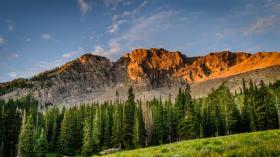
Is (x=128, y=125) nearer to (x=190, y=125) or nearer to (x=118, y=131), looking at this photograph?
(x=118, y=131)

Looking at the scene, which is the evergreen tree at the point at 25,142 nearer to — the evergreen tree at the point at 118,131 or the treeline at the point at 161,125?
the treeline at the point at 161,125

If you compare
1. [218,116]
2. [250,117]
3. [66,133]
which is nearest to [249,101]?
[250,117]

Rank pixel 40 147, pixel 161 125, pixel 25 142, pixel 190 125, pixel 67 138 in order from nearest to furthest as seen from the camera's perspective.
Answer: pixel 25 142, pixel 190 125, pixel 40 147, pixel 161 125, pixel 67 138

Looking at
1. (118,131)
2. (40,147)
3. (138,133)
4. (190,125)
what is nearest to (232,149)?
(190,125)

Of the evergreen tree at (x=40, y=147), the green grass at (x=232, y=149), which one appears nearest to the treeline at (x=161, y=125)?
the evergreen tree at (x=40, y=147)

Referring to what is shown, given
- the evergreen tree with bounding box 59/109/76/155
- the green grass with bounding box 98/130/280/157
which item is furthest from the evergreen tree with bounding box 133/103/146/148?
the green grass with bounding box 98/130/280/157

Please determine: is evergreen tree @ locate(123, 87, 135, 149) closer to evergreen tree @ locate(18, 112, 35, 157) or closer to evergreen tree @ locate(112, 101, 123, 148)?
evergreen tree @ locate(112, 101, 123, 148)

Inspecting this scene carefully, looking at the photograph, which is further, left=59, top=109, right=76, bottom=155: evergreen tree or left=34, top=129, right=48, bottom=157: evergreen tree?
left=59, top=109, right=76, bottom=155: evergreen tree

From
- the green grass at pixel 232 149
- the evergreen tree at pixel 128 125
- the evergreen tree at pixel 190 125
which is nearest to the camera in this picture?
the green grass at pixel 232 149

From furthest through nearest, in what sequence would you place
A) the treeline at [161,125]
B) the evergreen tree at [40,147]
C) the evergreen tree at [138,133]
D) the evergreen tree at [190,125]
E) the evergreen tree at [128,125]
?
the evergreen tree at [128,125]
the evergreen tree at [138,133]
the evergreen tree at [40,147]
the treeline at [161,125]
the evergreen tree at [190,125]

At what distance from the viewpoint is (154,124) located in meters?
98.5

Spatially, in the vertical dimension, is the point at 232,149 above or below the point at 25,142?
above

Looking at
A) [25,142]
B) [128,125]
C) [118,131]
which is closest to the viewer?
[25,142]

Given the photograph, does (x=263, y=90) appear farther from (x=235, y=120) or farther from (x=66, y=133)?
(x=66, y=133)
